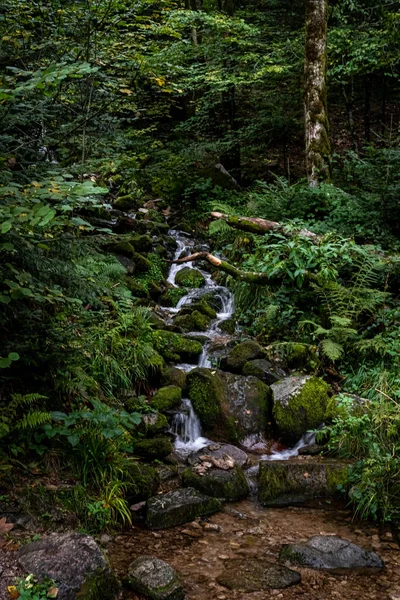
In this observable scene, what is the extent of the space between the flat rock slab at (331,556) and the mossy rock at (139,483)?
1424 mm

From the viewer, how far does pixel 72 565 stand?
3.06 m

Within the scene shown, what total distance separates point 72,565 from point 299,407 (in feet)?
12.9

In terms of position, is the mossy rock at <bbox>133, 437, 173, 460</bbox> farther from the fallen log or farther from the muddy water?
the fallen log

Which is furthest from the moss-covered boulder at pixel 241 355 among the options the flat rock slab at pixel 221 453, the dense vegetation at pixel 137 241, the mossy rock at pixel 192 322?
the flat rock slab at pixel 221 453

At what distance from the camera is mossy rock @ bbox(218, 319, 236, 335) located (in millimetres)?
8805

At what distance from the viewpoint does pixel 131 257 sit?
10047 mm

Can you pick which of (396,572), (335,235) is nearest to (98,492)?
(396,572)

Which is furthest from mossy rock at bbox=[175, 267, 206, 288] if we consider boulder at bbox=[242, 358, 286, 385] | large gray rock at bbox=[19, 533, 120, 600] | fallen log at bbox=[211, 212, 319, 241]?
large gray rock at bbox=[19, 533, 120, 600]

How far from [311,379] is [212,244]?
6.49 m

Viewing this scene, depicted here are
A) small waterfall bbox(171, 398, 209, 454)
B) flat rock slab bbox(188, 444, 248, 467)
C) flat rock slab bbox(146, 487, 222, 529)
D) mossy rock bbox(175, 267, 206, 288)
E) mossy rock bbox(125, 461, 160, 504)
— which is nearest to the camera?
flat rock slab bbox(146, 487, 222, 529)

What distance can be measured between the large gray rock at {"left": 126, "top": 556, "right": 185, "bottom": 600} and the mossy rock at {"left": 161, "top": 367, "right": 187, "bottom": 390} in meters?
3.25

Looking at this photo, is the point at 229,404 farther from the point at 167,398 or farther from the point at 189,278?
the point at 189,278

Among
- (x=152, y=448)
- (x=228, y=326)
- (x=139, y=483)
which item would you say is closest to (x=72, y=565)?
(x=139, y=483)

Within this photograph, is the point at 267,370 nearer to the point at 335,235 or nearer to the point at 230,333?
the point at 230,333
